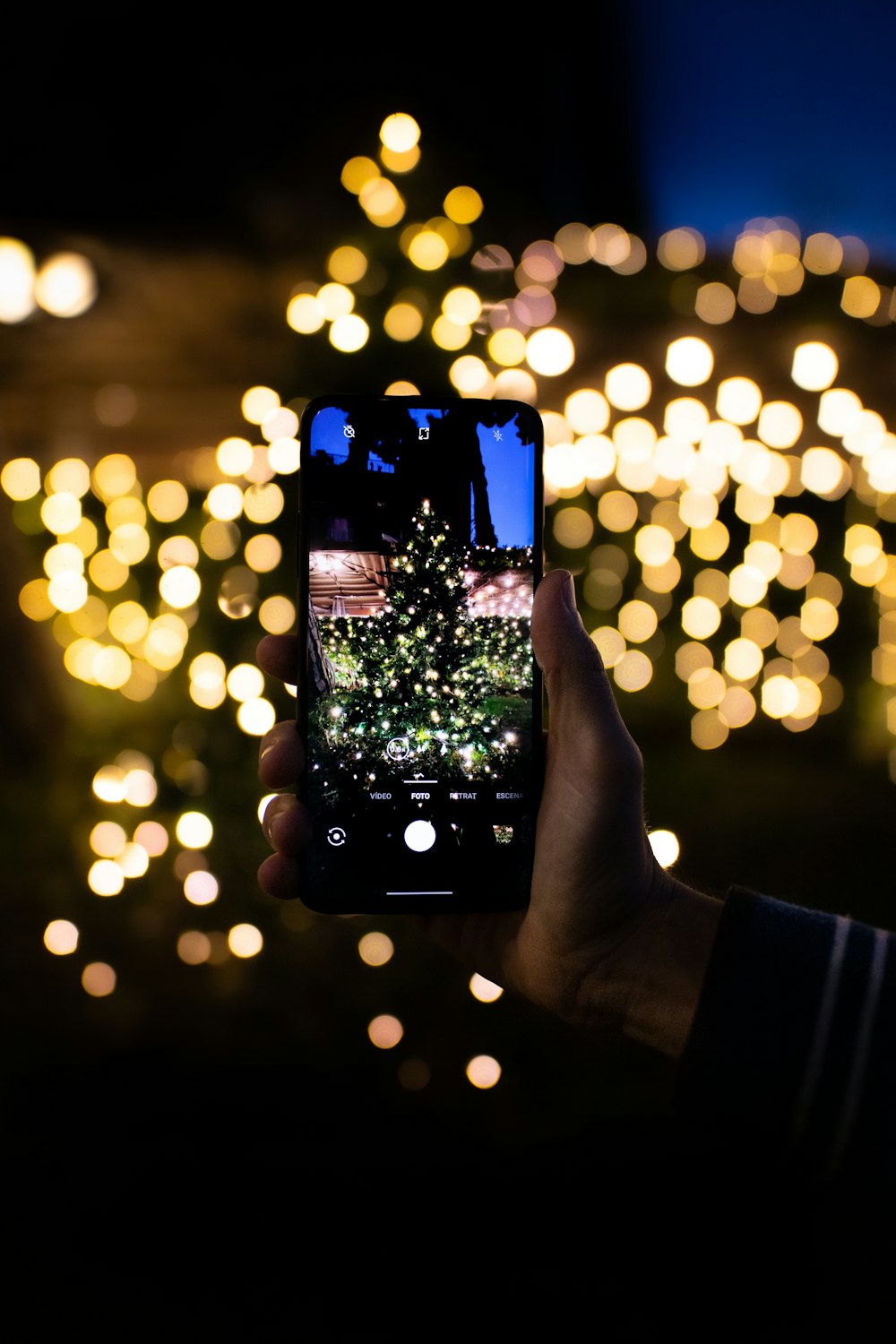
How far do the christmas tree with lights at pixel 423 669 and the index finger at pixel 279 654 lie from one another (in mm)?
74

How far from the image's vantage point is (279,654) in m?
0.93

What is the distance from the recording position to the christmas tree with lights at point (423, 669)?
0.88 m

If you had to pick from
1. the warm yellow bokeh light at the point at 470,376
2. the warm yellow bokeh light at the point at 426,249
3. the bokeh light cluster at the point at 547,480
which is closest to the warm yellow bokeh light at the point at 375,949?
the bokeh light cluster at the point at 547,480

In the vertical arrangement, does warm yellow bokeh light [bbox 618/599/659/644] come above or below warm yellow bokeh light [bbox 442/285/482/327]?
below

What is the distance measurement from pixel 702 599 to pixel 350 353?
3.52 feet

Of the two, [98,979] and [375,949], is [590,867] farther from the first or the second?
[98,979]

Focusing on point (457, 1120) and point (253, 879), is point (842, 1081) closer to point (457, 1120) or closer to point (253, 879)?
point (457, 1120)

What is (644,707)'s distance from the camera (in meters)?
2.29

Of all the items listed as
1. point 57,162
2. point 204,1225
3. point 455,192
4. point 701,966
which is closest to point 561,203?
point 455,192

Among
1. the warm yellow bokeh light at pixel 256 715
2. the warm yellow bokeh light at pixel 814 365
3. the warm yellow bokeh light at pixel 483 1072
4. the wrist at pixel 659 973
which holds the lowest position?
the warm yellow bokeh light at pixel 483 1072

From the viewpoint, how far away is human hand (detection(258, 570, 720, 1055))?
0.86 meters

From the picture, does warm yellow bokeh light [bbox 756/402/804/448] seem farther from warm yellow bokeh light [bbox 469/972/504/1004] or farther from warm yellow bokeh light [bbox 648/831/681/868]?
warm yellow bokeh light [bbox 469/972/504/1004]

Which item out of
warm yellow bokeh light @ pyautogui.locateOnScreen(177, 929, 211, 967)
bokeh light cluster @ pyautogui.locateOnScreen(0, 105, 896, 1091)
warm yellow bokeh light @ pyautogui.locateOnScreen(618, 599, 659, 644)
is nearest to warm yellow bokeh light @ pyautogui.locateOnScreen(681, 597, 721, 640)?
bokeh light cluster @ pyautogui.locateOnScreen(0, 105, 896, 1091)

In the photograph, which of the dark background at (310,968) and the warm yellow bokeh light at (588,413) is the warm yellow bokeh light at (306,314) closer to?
the dark background at (310,968)
